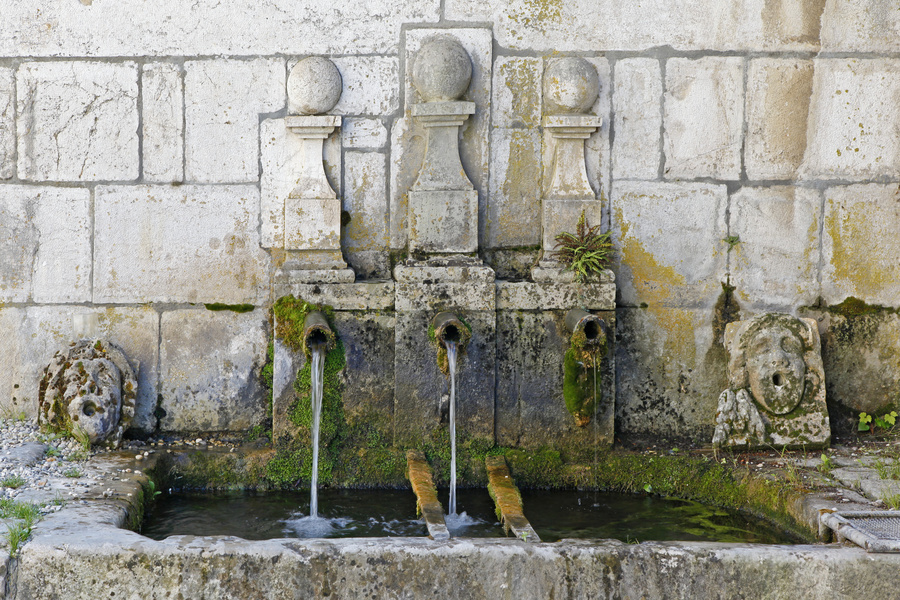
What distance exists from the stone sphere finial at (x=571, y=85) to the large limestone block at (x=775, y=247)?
1.16m

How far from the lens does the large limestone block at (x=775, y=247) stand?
5129 mm

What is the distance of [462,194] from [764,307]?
2.10m

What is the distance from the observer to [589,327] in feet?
14.9

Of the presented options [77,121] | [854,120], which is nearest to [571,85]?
[854,120]

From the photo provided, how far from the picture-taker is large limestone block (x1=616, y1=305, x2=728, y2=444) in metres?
5.15

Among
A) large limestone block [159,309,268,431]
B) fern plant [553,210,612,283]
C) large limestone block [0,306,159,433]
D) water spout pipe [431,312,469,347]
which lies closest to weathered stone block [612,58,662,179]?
fern plant [553,210,612,283]

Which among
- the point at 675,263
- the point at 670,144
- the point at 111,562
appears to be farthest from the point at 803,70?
the point at 111,562

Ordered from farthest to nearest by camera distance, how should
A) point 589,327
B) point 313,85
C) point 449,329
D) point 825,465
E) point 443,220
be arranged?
point 443,220, point 313,85, point 449,329, point 589,327, point 825,465

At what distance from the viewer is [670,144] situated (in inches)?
200

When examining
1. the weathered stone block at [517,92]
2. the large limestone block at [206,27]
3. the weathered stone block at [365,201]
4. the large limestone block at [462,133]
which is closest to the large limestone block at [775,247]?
the weathered stone block at [517,92]

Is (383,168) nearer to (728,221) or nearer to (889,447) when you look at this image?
(728,221)

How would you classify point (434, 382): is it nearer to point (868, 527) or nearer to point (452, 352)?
point (452, 352)

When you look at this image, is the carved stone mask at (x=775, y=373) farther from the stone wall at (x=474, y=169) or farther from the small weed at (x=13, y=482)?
the small weed at (x=13, y=482)

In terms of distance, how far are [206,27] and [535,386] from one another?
300cm
